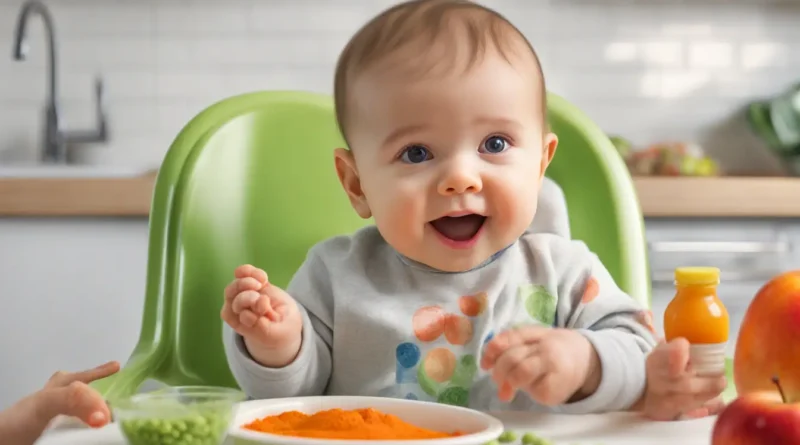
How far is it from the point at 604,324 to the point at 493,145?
0.75 ft

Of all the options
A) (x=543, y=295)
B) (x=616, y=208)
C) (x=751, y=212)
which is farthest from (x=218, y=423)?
(x=751, y=212)

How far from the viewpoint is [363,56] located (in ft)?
3.16

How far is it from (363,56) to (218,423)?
44 centimetres

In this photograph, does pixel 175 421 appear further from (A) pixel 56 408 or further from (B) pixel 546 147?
(B) pixel 546 147

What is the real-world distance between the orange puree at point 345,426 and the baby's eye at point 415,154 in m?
0.27

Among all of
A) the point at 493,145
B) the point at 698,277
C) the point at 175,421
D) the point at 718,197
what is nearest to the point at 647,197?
the point at 718,197

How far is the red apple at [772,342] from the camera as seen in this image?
0.67m

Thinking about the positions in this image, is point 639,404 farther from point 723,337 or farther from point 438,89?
point 438,89

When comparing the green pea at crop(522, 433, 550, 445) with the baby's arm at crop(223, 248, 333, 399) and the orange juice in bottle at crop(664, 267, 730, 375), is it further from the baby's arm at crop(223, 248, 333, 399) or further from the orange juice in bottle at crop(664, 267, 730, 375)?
the baby's arm at crop(223, 248, 333, 399)

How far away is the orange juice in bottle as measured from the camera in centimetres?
76

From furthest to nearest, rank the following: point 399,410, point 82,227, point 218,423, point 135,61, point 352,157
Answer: point 135,61
point 82,227
point 352,157
point 399,410
point 218,423

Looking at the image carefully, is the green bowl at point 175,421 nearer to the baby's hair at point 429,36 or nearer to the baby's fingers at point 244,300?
the baby's fingers at point 244,300

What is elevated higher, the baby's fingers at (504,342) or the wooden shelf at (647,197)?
the baby's fingers at (504,342)

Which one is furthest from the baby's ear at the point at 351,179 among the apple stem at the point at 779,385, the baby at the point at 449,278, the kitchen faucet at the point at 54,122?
the kitchen faucet at the point at 54,122
